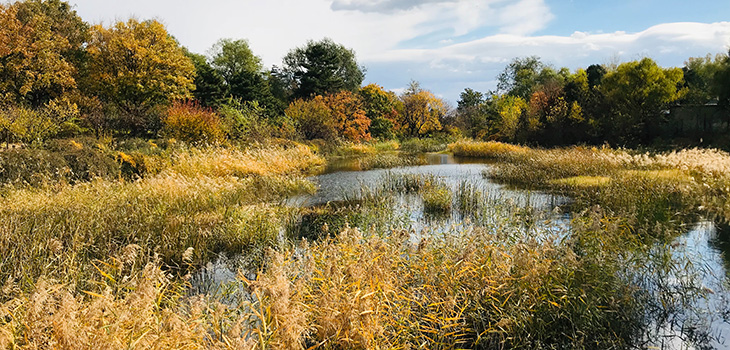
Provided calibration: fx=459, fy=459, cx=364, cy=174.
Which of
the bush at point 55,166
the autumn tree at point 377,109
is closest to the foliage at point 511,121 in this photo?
the autumn tree at point 377,109

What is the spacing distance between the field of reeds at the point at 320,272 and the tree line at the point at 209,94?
962 cm

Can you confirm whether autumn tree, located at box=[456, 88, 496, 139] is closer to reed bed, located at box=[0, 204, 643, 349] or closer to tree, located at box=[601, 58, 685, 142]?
tree, located at box=[601, 58, 685, 142]

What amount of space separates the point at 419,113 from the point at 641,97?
19696mm

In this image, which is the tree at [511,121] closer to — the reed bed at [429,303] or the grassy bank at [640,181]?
the grassy bank at [640,181]

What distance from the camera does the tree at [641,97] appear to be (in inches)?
913

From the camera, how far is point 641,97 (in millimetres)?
23750

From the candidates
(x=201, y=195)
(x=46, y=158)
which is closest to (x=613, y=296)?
(x=201, y=195)

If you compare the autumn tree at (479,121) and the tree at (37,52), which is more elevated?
the tree at (37,52)

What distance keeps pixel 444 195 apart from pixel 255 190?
435 cm

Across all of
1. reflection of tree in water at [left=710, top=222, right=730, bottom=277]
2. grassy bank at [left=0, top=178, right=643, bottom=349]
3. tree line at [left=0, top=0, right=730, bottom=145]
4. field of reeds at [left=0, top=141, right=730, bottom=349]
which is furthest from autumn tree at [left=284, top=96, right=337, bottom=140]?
grassy bank at [left=0, top=178, right=643, bottom=349]

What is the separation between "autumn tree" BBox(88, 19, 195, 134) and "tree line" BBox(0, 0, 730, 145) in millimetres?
70

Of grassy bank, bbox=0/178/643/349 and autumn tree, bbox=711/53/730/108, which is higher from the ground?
autumn tree, bbox=711/53/730/108

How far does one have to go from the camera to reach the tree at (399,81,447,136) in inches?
1599

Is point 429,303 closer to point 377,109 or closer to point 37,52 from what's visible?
point 37,52
